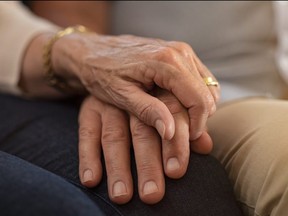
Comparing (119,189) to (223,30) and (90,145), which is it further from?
(223,30)

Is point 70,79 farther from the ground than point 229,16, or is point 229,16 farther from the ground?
point 229,16

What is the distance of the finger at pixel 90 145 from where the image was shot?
583 mm

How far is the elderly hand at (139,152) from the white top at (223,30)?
0.29 meters

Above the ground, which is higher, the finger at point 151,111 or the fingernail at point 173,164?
the finger at point 151,111

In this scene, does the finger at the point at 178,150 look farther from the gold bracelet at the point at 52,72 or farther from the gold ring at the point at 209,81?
the gold bracelet at the point at 52,72

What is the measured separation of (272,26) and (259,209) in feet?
1.49

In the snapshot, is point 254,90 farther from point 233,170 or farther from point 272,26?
point 233,170

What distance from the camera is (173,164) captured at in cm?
57

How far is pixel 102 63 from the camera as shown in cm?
68

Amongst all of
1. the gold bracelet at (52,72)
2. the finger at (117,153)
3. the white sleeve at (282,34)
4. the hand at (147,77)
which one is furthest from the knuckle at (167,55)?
the white sleeve at (282,34)

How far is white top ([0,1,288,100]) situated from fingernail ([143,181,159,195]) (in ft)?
1.21

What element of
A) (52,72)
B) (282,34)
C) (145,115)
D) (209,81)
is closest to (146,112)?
(145,115)

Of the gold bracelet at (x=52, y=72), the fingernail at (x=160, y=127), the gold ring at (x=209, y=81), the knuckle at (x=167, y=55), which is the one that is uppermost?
the knuckle at (x=167, y=55)

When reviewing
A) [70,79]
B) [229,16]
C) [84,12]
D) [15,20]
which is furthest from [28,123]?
[229,16]
